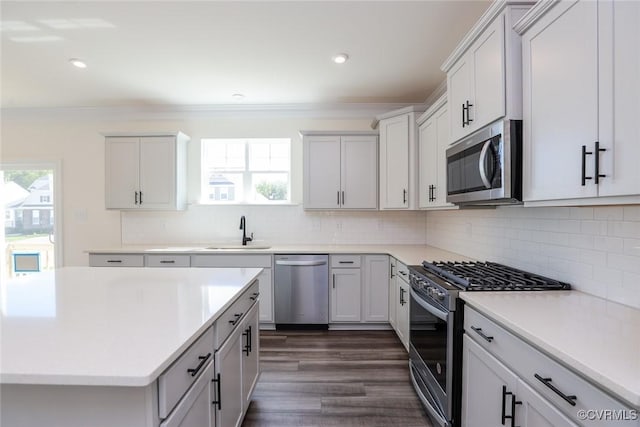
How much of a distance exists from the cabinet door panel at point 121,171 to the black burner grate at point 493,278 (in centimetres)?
363

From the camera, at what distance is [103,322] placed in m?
1.19

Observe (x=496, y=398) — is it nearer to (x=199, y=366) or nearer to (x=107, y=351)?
(x=199, y=366)

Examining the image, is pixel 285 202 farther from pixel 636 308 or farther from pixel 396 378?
pixel 636 308

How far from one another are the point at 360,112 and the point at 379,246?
5.87 ft

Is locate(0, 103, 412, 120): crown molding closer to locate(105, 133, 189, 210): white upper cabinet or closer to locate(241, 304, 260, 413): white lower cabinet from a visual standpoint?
locate(105, 133, 189, 210): white upper cabinet

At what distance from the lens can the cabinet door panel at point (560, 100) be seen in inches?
46.1

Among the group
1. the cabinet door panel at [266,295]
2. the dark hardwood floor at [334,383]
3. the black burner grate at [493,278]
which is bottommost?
the dark hardwood floor at [334,383]

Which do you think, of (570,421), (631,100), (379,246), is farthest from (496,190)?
(379,246)

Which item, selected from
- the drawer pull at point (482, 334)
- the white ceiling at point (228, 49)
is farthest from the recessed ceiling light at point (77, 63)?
the drawer pull at point (482, 334)

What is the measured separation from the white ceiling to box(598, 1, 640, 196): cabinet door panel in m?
1.28

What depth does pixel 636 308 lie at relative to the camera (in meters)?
1.37

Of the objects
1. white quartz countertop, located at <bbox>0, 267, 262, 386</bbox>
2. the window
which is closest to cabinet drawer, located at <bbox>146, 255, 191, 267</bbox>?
the window

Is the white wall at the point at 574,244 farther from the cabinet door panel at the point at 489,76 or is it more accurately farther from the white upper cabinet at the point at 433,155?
the cabinet door panel at the point at 489,76

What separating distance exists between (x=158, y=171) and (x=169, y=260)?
1.15 m
